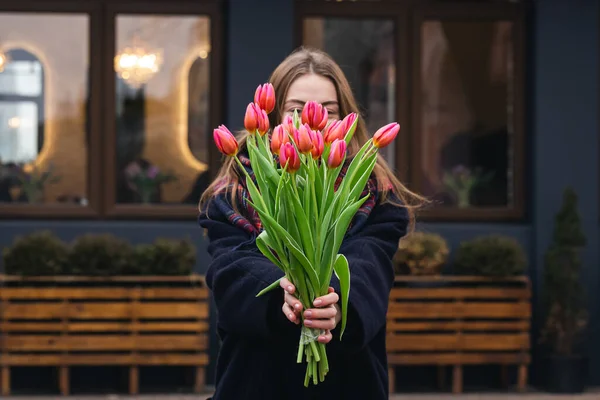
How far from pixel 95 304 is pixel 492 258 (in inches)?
111

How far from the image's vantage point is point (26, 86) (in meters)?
8.42

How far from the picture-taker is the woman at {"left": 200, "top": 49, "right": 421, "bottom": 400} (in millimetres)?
2328

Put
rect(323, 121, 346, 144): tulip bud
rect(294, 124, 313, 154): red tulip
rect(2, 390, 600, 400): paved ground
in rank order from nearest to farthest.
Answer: rect(294, 124, 313, 154): red tulip, rect(323, 121, 346, 144): tulip bud, rect(2, 390, 600, 400): paved ground

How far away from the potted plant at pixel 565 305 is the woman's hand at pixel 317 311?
19.9 ft

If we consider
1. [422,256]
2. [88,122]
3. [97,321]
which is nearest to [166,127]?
[88,122]

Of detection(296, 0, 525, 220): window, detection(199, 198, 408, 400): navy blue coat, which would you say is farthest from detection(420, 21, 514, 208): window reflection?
detection(199, 198, 408, 400): navy blue coat

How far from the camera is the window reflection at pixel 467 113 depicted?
8.59 m

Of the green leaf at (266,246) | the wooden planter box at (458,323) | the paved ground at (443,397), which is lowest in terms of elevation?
the paved ground at (443,397)

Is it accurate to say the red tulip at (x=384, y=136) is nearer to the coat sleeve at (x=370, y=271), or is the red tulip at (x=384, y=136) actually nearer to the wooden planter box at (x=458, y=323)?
the coat sleeve at (x=370, y=271)

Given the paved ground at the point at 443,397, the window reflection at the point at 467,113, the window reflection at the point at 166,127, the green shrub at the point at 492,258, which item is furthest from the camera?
the window reflection at the point at 467,113

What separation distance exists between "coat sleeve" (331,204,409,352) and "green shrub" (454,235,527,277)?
5.41 metres

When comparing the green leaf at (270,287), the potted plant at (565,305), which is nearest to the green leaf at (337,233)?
the green leaf at (270,287)

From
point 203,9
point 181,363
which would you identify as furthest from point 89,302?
point 203,9

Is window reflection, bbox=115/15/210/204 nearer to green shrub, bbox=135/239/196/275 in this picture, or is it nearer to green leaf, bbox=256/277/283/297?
green shrub, bbox=135/239/196/275
